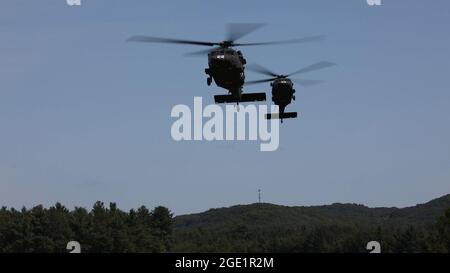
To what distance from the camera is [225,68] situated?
48719 mm

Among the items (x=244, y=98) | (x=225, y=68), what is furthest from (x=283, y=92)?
(x=225, y=68)

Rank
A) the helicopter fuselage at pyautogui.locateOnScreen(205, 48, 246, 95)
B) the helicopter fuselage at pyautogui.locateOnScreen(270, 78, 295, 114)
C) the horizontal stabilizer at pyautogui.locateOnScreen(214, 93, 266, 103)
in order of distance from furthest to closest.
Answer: the helicopter fuselage at pyautogui.locateOnScreen(270, 78, 295, 114), the horizontal stabilizer at pyautogui.locateOnScreen(214, 93, 266, 103), the helicopter fuselage at pyautogui.locateOnScreen(205, 48, 246, 95)

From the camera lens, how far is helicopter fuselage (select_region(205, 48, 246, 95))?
4856cm

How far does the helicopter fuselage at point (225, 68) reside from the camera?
48562 mm

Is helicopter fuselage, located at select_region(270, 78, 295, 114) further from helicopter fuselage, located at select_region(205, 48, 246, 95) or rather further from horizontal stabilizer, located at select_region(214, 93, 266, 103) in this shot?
helicopter fuselage, located at select_region(205, 48, 246, 95)

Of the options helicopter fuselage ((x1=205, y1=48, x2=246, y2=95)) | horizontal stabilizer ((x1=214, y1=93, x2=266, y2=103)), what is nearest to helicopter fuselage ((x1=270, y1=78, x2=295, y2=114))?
horizontal stabilizer ((x1=214, y1=93, x2=266, y2=103))

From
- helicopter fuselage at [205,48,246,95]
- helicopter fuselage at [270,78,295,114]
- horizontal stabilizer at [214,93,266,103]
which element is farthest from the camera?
helicopter fuselage at [270,78,295,114]

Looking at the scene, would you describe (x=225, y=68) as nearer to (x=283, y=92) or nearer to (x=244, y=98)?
(x=244, y=98)

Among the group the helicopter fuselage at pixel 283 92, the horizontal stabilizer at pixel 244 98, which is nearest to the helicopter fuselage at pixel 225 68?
the horizontal stabilizer at pixel 244 98

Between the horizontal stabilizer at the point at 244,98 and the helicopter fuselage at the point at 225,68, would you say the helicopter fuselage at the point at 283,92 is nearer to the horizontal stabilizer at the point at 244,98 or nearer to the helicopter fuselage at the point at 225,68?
the horizontal stabilizer at the point at 244,98
